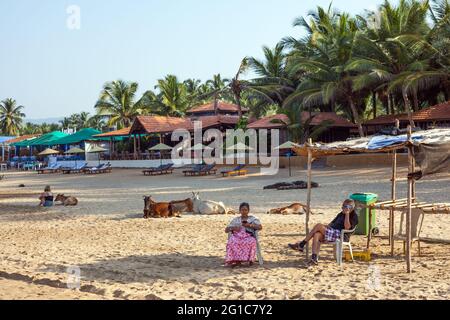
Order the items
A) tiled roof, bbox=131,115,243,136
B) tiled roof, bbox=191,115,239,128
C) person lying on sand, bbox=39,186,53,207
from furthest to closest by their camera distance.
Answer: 1. tiled roof, bbox=131,115,243,136
2. tiled roof, bbox=191,115,239,128
3. person lying on sand, bbox=39,186,53,207

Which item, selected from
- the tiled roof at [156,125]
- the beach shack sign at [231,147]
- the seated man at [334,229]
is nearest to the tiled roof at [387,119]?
the beach shack sign at [231,147]

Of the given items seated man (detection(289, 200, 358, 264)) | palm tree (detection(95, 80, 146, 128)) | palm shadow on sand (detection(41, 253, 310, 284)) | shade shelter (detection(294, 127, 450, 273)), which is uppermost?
palm tree (detection(95, 80, 146, 128))

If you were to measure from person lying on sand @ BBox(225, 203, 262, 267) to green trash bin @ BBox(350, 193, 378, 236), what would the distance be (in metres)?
A: 2.09

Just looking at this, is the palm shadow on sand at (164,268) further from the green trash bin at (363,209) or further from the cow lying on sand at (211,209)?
the cow lying on sand at (211,209)

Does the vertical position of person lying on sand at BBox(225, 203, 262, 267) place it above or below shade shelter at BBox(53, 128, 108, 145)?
below

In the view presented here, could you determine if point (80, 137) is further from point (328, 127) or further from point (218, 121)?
point (328, 127)

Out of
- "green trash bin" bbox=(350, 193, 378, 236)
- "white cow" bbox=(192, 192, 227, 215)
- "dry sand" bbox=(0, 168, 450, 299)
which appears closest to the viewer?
"dry sand" bbox=(0, 168, 450, 299)

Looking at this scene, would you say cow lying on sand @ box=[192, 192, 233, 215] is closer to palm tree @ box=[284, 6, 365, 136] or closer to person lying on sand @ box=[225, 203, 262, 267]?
person lying on sand @ box=[225, 203, 262, 267]

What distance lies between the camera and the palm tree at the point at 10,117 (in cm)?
8038

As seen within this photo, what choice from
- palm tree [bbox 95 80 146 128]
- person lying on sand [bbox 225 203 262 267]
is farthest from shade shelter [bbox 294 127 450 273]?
palm tree [bbox 95 80 146 128]

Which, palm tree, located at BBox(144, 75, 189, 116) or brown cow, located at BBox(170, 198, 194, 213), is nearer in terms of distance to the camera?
brown cow, located at BBox(170, 198, 194, 213)

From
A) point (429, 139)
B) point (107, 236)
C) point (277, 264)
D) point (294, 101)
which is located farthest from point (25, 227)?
point (294, 101)

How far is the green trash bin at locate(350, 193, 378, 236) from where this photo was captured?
8867mm
